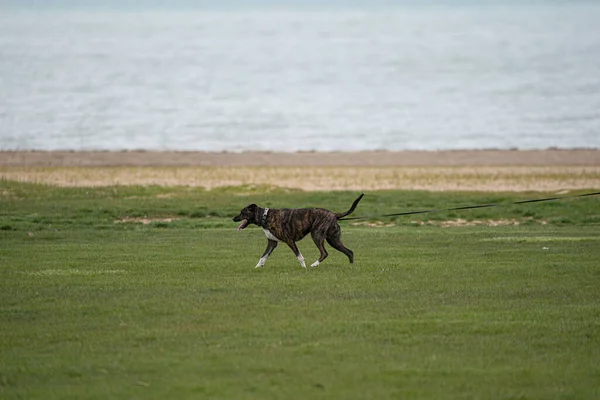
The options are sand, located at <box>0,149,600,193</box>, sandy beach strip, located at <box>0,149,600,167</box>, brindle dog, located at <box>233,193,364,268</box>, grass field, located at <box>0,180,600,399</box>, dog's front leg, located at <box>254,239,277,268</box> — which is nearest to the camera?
grass field, located at <box>0,180,600,399</box>

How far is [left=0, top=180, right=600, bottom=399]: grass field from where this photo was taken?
9773mm

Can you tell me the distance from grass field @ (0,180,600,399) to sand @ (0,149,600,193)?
29.0m

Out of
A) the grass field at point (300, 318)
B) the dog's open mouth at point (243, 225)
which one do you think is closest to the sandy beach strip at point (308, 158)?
the grass field at point (300, 318)

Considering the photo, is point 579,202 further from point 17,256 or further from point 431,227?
point 17,256

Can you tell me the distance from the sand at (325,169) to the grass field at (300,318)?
29.0 metres

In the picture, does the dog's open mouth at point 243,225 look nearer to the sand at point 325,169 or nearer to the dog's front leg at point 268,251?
the dog's front leg at point 268,251

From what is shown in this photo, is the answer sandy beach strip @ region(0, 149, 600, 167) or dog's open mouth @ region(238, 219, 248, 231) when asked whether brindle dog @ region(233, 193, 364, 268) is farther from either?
sandy beach strip @ region(0, 149, 600, 167)

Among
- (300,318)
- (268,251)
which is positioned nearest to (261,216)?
(268,251)

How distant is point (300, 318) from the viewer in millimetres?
13016

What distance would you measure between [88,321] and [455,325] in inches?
170

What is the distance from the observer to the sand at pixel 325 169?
58.2 meters

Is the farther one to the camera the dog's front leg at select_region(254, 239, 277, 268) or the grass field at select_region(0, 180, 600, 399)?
the dog's front leg at select_region(254, 239, 277, 268)

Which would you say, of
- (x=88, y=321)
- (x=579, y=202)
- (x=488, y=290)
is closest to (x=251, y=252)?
(x=488, y=290)

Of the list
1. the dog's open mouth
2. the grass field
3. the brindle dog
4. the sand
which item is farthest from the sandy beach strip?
the brindle dog
